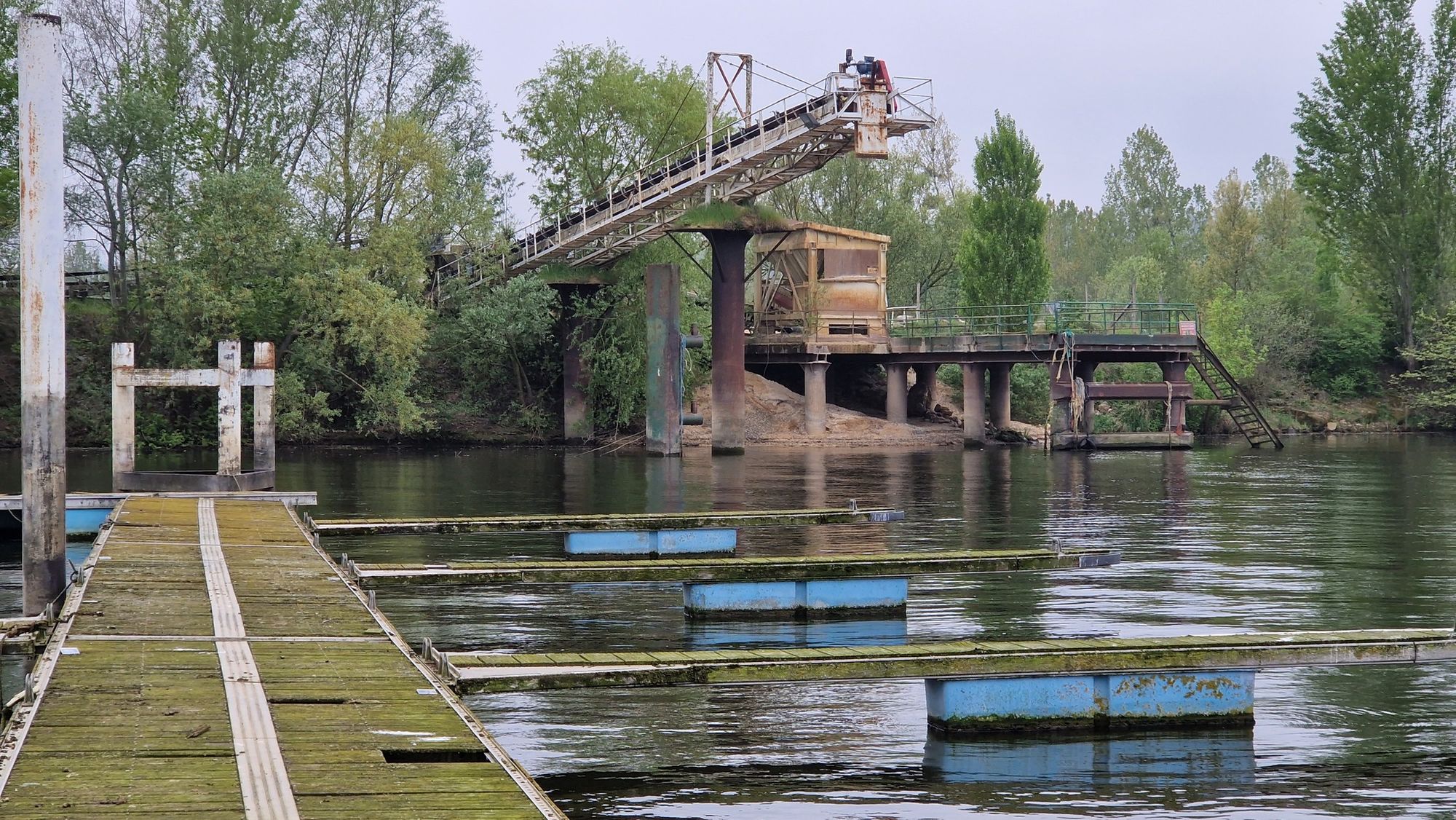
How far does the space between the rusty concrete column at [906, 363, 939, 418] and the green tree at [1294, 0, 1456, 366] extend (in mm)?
20223

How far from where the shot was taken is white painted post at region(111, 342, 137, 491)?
79.1 ft

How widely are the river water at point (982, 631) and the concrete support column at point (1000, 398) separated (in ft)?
69.2

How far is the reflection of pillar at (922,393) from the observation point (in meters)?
61.0

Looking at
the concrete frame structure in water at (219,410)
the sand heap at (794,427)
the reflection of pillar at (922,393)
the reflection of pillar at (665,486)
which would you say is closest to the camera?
the concrete frame structure in water at (219,410)

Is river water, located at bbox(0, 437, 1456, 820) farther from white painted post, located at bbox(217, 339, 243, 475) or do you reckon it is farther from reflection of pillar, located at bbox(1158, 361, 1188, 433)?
reflection of pillar, located at bbox(1158, 361, 1188, 433)

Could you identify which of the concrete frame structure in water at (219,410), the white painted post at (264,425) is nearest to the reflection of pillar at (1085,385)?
the white painted post at (264,425)

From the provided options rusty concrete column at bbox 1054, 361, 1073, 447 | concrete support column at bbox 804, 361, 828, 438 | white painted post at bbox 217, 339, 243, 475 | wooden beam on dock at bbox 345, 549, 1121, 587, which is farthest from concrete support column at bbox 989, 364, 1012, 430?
wooden beam on dock at bbox 345, 549, 1121, 587

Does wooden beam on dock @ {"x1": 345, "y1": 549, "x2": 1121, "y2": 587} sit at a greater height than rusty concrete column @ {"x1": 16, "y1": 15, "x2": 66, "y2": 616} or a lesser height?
lesser

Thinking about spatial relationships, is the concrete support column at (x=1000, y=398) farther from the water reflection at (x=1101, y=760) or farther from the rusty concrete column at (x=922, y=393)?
the water reflection at (x=1101, y=760)

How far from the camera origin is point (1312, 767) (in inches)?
437

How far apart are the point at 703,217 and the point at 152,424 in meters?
18.0

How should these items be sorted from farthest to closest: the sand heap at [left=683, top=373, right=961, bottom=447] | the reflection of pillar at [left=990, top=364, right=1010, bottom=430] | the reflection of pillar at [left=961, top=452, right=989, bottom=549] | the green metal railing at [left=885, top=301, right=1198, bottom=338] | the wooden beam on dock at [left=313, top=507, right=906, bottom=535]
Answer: the reflection of pillar at [left=990, top=364, right=1010, bottom=430] < the sand heap at [left=683, top=373, right=961, bottom=447] < the green metal railing at [left=885, top=301, right=1198, bottom=338] < the reflection of pillar at [left=961, top=452, right=989, bottom=549] < the wooden beam on dock at [left=313, top=507, right=906, bottom=535]

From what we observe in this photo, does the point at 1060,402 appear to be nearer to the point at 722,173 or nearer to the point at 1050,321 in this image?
the point at 1050,321

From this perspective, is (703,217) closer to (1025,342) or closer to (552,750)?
(1025,342)
